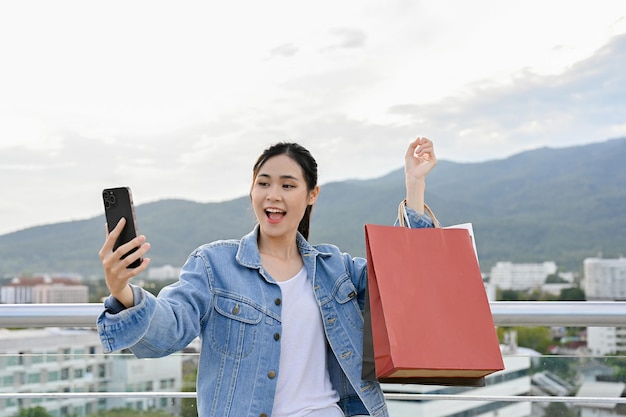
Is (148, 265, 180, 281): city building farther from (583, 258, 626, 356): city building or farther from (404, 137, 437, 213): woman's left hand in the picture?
(404, 137, 437, 213): woman's left hand

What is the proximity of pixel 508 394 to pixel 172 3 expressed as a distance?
71.5 metres

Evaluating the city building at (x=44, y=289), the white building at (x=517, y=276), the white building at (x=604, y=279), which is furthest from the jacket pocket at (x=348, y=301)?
the city building at (x=44, y=289)

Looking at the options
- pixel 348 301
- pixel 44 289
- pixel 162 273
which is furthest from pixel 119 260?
pixel 44 289

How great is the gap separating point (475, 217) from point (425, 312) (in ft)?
135

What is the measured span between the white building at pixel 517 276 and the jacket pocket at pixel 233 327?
39933 mm

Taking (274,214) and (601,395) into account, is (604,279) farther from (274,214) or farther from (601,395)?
(274,214)

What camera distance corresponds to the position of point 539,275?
42094 mm

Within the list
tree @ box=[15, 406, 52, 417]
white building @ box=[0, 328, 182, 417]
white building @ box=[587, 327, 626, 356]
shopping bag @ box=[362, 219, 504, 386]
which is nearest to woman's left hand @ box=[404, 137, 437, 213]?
shopping bag @ box=[362, 219, 504, 386]

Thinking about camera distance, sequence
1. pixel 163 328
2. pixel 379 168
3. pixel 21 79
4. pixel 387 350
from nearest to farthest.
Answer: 1. pixel 163 328
2. pixel 387 350
3. pixel 379 168
4. pixel 21 79

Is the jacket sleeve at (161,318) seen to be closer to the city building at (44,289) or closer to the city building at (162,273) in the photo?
the city building at (162,273)

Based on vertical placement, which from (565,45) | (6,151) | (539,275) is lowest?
(539,275)

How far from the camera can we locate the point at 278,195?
1692 mm

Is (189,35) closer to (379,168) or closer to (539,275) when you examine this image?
(379,168)

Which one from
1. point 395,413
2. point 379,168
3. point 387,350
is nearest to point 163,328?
point 387,350
